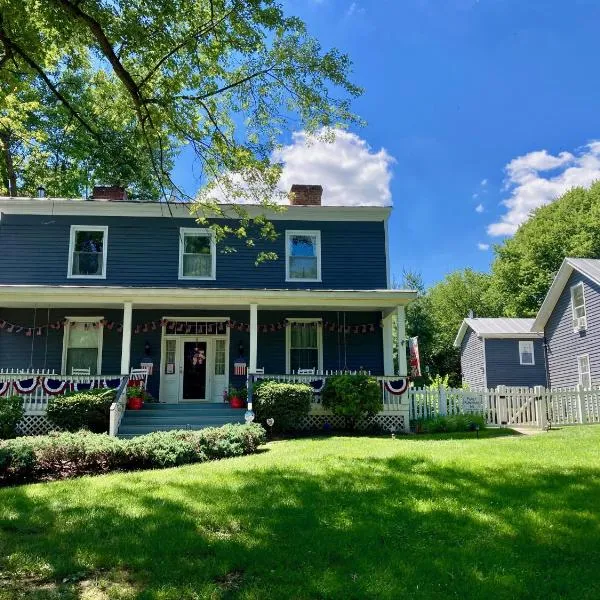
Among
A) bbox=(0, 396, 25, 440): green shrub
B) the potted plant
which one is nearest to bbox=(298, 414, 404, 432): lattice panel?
the potted plant

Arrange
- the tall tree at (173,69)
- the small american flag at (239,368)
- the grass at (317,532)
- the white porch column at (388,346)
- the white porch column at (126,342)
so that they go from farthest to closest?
the small american flag at (239,368) → the white porch column at (388,346) → the white porch column at (126,342) → the tall tree at (173,69) → the grass at (317,532)

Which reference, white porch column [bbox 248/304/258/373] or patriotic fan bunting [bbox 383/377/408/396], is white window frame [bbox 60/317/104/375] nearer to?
white porch column [bbox 248/304/258/373]

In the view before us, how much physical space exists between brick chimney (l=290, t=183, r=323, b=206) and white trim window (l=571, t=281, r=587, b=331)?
1030 centimetres

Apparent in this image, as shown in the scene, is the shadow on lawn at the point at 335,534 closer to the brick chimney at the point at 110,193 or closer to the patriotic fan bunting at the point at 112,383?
the patriotic fan bunting at the point at 112,383

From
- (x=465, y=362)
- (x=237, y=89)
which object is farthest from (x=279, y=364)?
(x=465, y=362)

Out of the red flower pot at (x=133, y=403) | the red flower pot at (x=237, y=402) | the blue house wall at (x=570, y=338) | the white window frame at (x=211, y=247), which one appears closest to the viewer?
the red flower pot at (x=133, y=403)

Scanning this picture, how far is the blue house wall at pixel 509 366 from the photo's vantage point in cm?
2700

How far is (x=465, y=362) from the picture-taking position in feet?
101

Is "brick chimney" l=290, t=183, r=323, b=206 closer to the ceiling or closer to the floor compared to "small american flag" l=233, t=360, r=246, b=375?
closer to the ceiling

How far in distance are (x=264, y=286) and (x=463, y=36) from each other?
843 centimetres

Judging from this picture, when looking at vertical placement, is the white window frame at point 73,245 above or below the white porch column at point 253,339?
above

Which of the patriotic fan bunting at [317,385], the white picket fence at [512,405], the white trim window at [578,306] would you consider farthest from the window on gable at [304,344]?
the white trim window at [578,306]

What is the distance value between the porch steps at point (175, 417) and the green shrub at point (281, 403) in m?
0.80

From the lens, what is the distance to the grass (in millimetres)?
3801
